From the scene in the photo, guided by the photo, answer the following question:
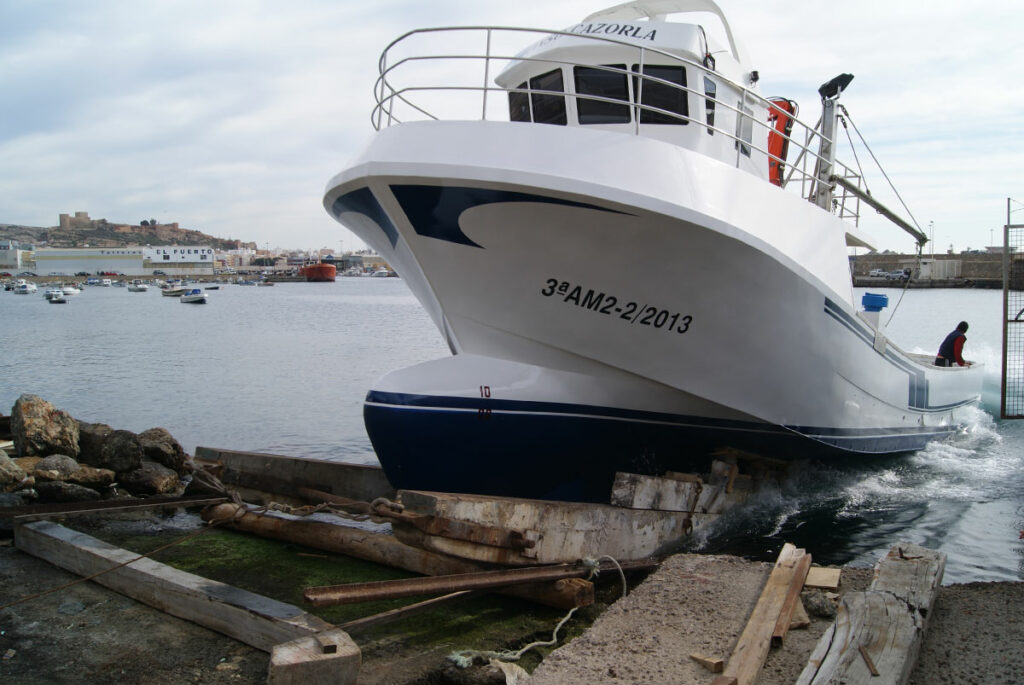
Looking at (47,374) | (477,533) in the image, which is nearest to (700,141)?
(477,533)

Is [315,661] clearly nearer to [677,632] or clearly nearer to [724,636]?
[677,632]

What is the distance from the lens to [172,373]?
22766mm

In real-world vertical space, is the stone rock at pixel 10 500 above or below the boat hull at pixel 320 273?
below

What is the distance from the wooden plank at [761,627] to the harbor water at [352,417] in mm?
2474

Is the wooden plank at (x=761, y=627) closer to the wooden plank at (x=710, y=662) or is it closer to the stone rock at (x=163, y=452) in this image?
the wooden plank at (x=710, y=662)

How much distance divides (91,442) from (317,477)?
3.65 metres

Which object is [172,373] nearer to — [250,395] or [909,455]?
[250,395]

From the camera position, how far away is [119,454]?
9.05 metres

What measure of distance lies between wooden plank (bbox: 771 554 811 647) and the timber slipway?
0.01m

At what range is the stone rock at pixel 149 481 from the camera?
8.70 m

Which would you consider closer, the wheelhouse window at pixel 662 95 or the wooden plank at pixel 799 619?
the wooden plank at pixel 799 619

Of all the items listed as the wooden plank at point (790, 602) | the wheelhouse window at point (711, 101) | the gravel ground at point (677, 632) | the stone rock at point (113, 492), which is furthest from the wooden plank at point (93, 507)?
the wheelhouse window at point (711, 101)

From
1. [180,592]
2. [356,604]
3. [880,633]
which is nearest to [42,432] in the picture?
[180,592]

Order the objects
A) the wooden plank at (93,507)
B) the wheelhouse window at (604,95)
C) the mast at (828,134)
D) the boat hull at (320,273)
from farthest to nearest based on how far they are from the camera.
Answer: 1. the boat hull at (320,273)
2. the mast at (828,134)
3. the wheelhouse window at (604,95)
4. the wooden plank at (93,507)
